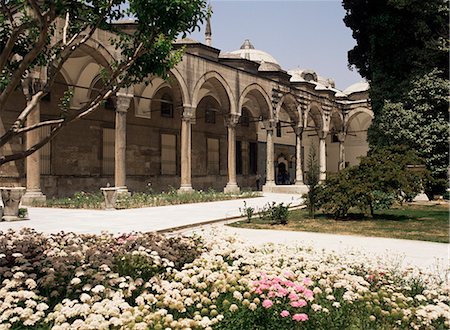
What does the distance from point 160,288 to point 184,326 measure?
919 mm

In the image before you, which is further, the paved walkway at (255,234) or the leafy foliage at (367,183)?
the leafy foliage at (367,183)

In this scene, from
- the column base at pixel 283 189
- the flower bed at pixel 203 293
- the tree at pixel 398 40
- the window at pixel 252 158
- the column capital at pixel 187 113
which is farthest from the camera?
the window at pixel 252 158

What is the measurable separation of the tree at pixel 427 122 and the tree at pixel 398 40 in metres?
0.53

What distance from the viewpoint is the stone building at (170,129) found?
17984 millimetres

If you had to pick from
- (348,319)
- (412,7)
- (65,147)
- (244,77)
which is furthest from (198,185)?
(348,319)

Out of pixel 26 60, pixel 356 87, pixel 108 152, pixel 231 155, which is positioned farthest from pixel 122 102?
pixel 356 87

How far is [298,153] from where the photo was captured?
29281 millimetres

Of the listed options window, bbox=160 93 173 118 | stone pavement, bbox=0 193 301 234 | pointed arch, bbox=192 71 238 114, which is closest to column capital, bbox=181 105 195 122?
pointed arch, bbox=192 71 238 114

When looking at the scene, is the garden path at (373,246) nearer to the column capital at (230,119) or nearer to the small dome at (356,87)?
the column capital at (230,119)

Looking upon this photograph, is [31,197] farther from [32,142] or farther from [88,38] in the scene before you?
[88,38]

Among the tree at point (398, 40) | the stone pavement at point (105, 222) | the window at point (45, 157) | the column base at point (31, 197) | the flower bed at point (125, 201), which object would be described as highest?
the tree at point (398, 40)

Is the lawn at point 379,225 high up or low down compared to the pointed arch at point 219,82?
down

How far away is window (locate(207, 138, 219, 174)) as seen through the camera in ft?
92.6

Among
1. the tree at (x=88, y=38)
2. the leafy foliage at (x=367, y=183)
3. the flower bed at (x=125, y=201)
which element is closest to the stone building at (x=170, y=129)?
the flower bed at (x=125, y=201)
